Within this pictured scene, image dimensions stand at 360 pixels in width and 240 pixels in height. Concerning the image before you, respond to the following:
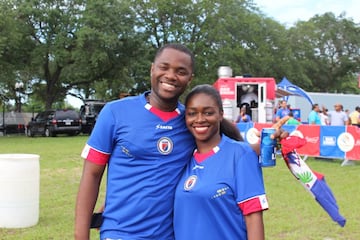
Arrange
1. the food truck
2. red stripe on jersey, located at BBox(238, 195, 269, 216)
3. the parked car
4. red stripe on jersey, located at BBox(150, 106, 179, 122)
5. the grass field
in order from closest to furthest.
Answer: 1. red stripe on jersey, located at BBox(238, 195, 269, 216)
2. red stripe on jersey, located at BBox(150, 106, 179, 122)
3. the grass field
4. the food truck
5. the parked car

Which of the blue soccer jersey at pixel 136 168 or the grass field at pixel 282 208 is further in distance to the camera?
the grass field at pixel 282 208

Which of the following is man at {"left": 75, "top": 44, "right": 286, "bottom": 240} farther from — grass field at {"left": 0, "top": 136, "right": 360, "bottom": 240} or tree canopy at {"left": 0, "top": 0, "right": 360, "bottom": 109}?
tree canopy at {"left": 0, "top": 0, "right": 360, "bottom": 109}

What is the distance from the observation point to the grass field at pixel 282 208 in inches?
233

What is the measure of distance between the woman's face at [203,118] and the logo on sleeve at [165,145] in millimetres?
144

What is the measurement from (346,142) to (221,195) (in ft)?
35.6

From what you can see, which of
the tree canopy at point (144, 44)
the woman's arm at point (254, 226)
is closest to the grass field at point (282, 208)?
the woman's arm at point (254, 226)

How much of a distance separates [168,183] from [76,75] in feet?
110

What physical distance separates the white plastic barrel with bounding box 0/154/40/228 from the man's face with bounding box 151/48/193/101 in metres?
4.23

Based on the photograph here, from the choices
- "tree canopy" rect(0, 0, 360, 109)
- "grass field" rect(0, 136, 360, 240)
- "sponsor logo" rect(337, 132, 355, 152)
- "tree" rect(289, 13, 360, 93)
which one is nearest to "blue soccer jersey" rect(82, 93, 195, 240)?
"grass field" rect(0, 136, 360, 240)

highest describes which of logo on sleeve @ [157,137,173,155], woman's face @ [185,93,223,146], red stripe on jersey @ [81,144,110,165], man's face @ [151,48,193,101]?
man's face @ [151,48,193,101]

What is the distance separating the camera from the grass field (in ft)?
19.4

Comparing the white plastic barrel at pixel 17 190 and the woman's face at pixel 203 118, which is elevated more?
the woman's face at pixel 203 118

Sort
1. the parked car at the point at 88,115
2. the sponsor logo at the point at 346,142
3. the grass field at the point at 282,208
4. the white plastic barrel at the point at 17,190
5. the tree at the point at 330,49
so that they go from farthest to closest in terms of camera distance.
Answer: the tree at the point at 330,49
the parked car at the point at 88,115
the sponsor logo at the point at 346,142
the white plastic barrel at the point at 17,190
the grass field at the point at 282,208

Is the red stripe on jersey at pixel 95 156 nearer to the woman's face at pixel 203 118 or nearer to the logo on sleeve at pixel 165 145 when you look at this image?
the logo on sleeve at pixel 165 145
